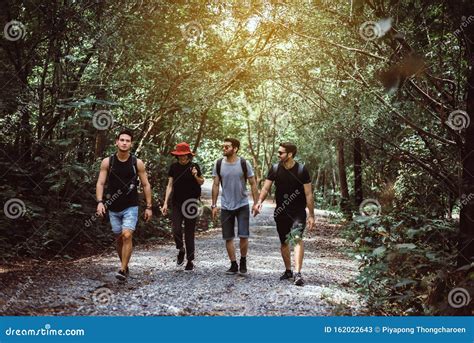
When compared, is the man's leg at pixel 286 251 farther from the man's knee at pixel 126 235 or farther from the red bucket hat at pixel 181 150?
the man's knee at pixel 126 235

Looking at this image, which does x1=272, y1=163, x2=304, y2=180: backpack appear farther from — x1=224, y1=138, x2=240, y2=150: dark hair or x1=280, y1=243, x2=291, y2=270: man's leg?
x1=280, y1=243, x2=291, y2=270: man's leg

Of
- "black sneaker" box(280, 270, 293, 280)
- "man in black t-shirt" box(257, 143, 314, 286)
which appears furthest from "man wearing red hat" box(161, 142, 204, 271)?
"black sneaker" box(280, 270, 293, 280)

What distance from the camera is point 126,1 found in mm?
13539

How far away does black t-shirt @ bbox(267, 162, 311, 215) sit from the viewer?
8102mm

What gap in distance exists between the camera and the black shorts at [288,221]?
811 cm

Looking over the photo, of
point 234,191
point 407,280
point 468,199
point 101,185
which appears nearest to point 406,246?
point 407,280

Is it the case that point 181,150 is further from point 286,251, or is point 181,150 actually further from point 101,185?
point 286,251

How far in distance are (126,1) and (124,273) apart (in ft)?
28.1

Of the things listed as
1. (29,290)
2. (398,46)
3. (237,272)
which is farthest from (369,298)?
(398,46)

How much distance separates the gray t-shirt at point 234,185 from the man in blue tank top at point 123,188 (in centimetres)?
153

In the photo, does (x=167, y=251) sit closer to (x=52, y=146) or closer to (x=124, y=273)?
(x=52, y=146)

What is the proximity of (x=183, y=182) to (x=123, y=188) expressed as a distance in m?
1.63

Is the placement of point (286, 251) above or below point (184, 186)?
below

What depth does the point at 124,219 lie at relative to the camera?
7.65 metres
